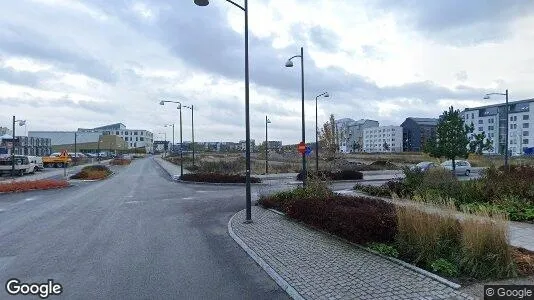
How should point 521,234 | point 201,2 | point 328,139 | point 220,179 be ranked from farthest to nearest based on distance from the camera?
point 220,179 → point 328,139 → point 201,2 → point 521,234

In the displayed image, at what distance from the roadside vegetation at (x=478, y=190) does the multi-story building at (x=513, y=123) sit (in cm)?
8953

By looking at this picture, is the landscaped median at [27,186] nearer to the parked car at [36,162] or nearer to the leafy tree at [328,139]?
the leafy tree at [328,139]

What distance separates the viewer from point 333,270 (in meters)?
6.50

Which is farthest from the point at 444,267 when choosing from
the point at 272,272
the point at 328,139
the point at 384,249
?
the point at 328,139

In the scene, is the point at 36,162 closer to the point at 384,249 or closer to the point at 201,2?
the point at 201,2

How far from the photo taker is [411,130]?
142m

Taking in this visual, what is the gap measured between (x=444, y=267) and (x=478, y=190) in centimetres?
896

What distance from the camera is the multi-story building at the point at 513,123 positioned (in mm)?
97438

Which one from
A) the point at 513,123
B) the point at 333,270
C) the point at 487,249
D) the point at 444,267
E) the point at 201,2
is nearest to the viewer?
the point at 444,267

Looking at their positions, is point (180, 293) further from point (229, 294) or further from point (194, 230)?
point (194, 230)

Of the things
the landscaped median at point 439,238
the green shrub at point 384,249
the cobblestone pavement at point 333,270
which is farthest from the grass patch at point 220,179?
the green shrub at point 384,249

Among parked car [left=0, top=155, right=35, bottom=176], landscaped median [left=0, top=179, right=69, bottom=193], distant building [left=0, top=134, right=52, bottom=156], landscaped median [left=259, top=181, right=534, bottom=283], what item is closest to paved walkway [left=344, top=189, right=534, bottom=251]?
landscaped median [left=259, top=181, right=534, bottom=283]

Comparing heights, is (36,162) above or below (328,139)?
below

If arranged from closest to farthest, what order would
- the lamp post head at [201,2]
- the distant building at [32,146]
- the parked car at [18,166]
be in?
1. the lamp post head at [201,2]
2. the parked car at [18,166]
3. the distant building at [32,146]
